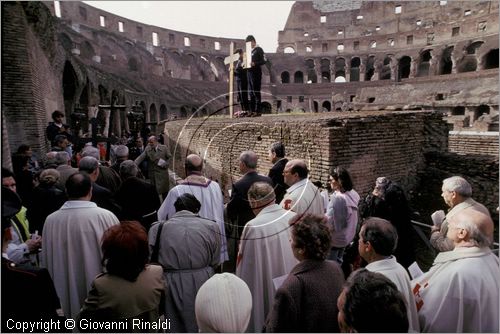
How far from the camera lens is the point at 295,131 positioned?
6.27 meters

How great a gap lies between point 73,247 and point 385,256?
2.77 m

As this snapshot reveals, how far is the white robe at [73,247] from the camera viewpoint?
117 inches

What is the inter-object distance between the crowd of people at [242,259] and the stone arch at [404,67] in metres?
43.3

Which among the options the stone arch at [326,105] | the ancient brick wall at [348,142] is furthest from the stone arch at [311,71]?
the ancient brick wall at [348,142]

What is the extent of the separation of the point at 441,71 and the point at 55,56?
129 feet

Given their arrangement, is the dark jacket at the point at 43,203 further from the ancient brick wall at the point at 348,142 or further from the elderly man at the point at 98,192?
the ancient brick wall at the point at 348,142

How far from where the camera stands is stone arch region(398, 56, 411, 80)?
134 ft

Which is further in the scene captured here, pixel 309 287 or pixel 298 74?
pixel 298 74

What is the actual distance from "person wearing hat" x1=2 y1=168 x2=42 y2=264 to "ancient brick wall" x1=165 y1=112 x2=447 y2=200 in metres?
2.27

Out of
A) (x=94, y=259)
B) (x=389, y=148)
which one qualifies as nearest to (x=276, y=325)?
(x=94, y=259)

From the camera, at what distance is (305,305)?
6.60 ft

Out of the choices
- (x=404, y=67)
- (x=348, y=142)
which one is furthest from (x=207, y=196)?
(x=404, y=67)

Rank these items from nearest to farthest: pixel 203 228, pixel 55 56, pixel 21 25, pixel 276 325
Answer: pixel 276 325 → pixel 203 228 → pixel 21 25 → pixel 55 56

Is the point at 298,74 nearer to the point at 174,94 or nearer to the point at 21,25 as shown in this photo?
the point at 174,94
